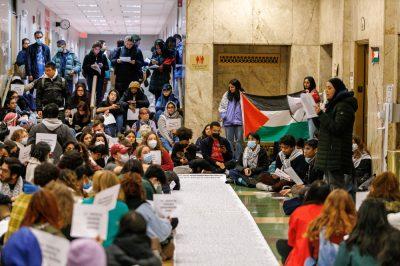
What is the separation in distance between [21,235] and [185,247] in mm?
4727

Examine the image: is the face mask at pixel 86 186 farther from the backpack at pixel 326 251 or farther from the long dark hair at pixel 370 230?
the long dark hair at pixel 370 230

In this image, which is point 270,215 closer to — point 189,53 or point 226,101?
point 226,101

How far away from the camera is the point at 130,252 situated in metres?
6.20

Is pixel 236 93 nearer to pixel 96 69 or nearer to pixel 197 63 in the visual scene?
pixel 197 63

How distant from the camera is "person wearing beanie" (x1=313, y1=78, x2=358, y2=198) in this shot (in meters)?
11.7

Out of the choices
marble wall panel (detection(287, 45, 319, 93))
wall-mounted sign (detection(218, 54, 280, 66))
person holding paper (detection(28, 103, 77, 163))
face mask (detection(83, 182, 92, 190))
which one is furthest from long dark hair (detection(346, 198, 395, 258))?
wall-mounted sign (detection(218, 54, 280, 66))

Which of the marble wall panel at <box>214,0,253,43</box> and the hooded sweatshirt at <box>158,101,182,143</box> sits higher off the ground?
the marble wall panel at <box>214,0,253,43</box>

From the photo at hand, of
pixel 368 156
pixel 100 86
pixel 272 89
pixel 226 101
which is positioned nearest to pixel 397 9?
pixel 368 156

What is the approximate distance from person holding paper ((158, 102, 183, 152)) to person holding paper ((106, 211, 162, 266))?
43.5 ft

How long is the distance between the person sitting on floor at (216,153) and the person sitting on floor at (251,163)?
0.43m

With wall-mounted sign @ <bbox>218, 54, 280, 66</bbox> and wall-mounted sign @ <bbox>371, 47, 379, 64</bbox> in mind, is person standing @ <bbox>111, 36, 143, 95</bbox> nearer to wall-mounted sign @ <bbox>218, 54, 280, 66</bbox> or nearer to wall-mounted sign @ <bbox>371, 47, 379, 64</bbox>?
wall-mounted sign @ <bbox>218, 54, 280, 66</bbox>

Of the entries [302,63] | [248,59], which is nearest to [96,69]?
[248,59]

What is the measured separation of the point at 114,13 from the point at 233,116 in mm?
19076

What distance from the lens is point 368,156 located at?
52.7ft
